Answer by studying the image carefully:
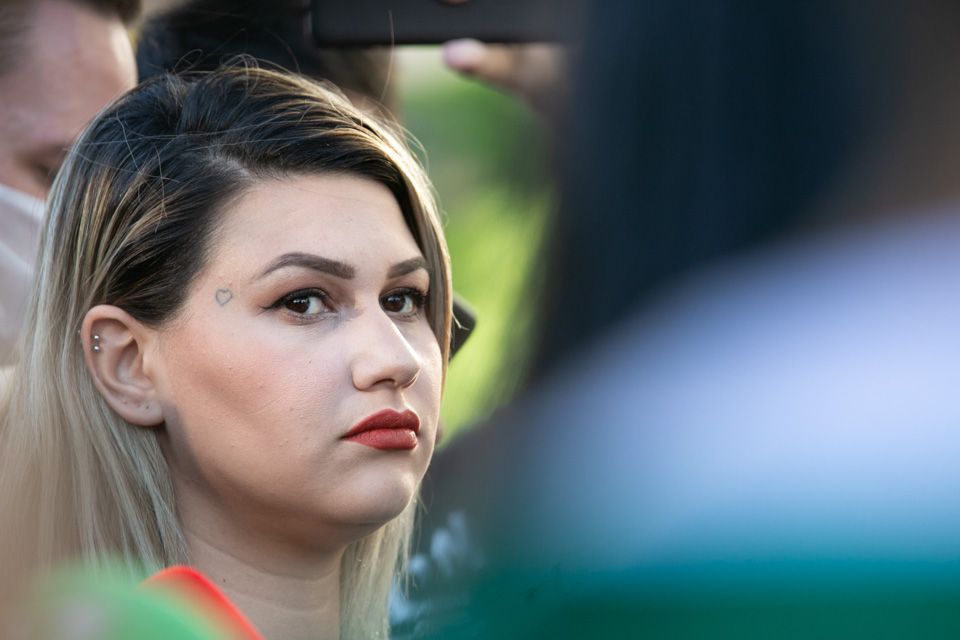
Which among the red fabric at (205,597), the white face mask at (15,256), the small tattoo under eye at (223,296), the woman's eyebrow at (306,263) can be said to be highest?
the white face mask at (15,256)

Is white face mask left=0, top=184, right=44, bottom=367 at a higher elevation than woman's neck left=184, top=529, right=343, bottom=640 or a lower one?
higher

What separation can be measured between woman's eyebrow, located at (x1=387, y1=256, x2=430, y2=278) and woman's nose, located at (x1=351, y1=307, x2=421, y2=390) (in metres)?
0.06

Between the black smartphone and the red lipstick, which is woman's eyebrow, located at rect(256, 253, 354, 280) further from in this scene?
the black smartphone

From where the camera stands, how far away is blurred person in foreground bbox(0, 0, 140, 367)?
5.44 ft

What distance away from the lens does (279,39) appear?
181 centimetres

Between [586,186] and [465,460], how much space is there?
614 millimetres

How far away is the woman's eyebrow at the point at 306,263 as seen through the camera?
49.7 inches

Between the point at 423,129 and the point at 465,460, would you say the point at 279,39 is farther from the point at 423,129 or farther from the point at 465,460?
the point at 465,460

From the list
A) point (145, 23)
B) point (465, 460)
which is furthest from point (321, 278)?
point (145, 23)

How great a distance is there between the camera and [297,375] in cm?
122

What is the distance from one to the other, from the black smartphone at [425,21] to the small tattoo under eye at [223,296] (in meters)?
0.51

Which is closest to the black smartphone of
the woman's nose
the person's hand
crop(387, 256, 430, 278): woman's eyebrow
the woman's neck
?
the person's hand

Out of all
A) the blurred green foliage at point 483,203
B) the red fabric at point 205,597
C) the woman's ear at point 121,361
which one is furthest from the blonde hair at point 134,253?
the red fabric at point 205,597

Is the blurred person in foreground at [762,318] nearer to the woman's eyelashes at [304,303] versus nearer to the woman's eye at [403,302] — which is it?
the woman's eye at [403,302]
